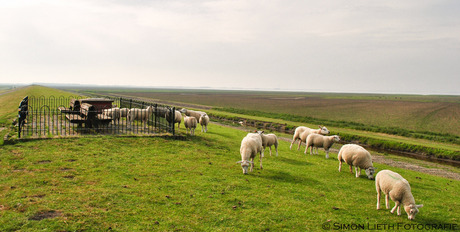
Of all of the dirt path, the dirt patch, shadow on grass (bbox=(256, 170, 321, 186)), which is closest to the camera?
the dirt patch

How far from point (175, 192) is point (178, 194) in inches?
7.1

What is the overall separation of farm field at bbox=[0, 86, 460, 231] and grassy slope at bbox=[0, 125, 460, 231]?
0.03 m

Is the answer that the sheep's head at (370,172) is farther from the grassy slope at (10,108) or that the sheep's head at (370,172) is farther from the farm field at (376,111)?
the farm field at (376,111)

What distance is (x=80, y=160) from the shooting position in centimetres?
1118

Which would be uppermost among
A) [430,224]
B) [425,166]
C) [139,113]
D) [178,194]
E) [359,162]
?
[139,113]

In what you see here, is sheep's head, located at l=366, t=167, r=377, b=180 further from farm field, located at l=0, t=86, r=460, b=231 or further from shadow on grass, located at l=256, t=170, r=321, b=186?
shadow on grass, located at l=256, t=170, r=321, b=186

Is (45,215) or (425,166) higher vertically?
(45,215)

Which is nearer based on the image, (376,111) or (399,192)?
(399,192)

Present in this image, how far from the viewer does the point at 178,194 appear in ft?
28.0

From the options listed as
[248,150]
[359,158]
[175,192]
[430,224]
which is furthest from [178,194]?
[359,158]

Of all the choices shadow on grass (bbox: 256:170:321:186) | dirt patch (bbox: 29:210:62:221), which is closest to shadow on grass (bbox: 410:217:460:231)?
shadow on grass (bbox: 256:170:321:186)

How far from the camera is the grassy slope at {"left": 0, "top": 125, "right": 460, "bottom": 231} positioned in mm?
6910

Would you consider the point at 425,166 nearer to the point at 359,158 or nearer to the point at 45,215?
the point at 359,158

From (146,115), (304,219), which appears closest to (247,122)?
(146,115)
